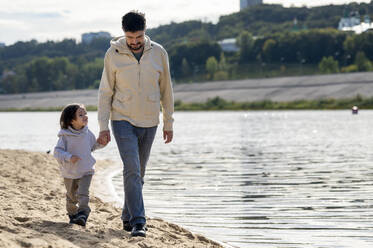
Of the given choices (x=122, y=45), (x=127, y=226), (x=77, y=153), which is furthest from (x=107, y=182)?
(x=122, y=45)

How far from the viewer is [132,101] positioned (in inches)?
267

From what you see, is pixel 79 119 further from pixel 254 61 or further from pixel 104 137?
pixel 254 61

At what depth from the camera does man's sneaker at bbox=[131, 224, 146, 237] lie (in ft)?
21.8

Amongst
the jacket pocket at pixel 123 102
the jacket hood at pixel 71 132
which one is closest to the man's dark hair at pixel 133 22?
the jacket pocket at pixel 123 102

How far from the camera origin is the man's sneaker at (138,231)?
21.8ft

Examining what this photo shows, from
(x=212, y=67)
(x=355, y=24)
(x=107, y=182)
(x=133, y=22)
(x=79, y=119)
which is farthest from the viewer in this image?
(x=355, y=24)

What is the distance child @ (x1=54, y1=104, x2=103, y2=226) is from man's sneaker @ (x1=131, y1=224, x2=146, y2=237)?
0.58 metres

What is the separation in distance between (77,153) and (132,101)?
836 mm

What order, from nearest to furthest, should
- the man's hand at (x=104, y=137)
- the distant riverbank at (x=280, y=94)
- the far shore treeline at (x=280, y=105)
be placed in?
the man's hand at (x=104, y=137) → the far shore treeline at (x=280, y=105) → the distant riverbank at (x=280, y=94)

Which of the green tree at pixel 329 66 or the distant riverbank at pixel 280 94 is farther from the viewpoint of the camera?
the green tree at pixel 329 66

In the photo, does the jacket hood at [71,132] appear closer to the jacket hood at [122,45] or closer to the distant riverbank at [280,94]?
the jacket hood at [122,45]

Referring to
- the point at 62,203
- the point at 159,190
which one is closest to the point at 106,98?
the point at 62,203

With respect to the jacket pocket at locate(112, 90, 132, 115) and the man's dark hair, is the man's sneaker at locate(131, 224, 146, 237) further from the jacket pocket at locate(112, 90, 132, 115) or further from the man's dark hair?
the man's dark hair

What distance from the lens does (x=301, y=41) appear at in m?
164
